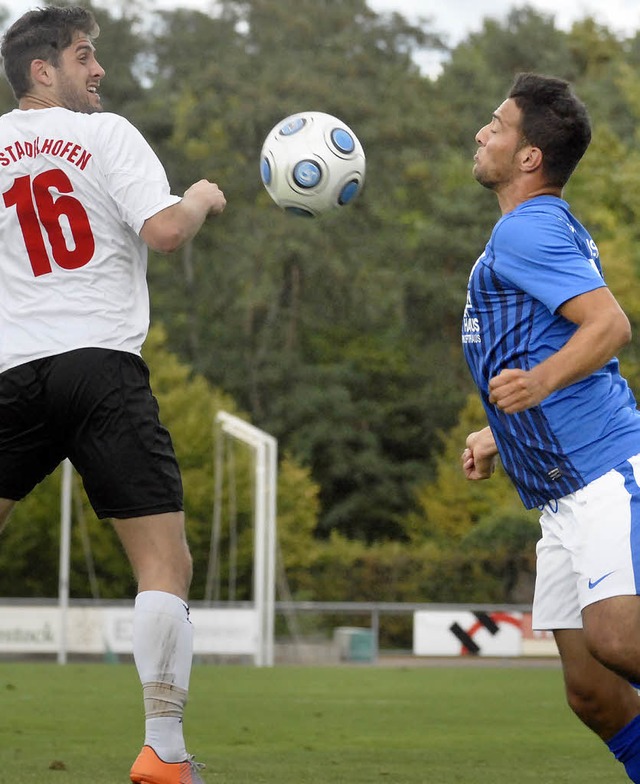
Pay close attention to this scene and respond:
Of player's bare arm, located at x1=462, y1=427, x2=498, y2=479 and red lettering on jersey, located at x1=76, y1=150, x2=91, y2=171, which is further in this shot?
player's bare arm, located at x1=462, y1=427, x2=498, y2=479

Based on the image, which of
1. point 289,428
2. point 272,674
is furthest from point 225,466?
point 272,674

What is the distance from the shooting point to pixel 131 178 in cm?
486

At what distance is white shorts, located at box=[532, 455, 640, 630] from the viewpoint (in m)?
4.42

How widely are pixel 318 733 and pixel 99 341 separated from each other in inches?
211

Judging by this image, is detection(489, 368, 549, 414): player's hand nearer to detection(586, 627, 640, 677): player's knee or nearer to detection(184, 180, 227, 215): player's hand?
detection(586, 627, 640, 677): player's knee

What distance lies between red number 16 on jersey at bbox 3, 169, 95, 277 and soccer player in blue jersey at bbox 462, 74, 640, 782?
1280mm

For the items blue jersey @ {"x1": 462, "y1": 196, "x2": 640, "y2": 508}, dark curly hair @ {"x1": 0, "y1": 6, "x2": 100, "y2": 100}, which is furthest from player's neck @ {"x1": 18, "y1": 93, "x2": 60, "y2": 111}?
blue jersey @ {"x1": 462, "y1": 196, "x2": 640, "y2": 508}

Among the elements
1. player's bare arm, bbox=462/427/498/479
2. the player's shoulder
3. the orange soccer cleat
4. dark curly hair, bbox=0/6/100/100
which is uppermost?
dark curly hair, bbox=0/6/100/100

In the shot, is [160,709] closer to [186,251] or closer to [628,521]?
[628,521]

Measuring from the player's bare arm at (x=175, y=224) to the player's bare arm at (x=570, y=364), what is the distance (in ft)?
3.58

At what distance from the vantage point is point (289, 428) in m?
50.7

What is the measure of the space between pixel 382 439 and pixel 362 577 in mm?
9092

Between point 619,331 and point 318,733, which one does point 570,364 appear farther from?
point 318,733

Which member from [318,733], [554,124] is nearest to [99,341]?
[554,124]
